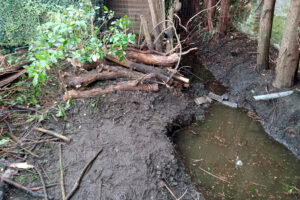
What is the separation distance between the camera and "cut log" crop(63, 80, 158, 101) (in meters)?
4.26

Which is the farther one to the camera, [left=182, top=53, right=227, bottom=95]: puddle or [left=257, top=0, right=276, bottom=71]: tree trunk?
[left=182, top=53, right=227, bottom=95]: puddle

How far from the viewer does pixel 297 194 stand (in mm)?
3297

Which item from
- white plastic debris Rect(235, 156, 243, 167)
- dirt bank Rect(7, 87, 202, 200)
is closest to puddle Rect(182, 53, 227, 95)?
dirt bank Rect(7, 87, 202, 200)

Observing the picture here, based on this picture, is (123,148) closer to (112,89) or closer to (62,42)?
(112,89)

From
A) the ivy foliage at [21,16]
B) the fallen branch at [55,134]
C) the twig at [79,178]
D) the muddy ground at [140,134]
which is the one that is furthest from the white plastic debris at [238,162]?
the ivy foliage at [21,16]

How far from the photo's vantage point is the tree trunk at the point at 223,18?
22.5 feet

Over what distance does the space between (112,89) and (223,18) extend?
4.43m

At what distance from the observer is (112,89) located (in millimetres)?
4469

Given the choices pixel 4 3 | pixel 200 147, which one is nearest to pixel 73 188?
pixel 200 147

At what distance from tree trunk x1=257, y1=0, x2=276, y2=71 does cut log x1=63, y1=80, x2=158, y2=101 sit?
250cm

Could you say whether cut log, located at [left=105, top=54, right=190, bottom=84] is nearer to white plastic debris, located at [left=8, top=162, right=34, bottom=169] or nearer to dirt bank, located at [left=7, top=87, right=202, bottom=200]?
dirt bank, located at [left=7, top=87, right=202, bottom=200]

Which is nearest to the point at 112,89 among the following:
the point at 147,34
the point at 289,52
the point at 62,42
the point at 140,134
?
the point at 140,134

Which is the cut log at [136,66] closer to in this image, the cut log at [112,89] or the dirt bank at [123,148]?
the cut log at [112,89]

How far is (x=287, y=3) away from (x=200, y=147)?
421cm
